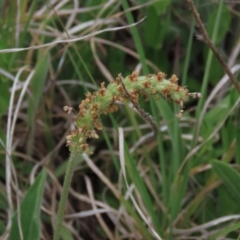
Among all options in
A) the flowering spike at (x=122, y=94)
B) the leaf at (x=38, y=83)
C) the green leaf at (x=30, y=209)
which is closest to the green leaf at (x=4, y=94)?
the leaf at (x=38, y=83)

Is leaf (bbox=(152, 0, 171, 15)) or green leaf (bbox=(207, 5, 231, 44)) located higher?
leaf (bbox=(152, 0, 171, 15))

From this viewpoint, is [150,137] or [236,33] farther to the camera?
[236,33]

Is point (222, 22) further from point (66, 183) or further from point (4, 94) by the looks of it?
point (66, 183)

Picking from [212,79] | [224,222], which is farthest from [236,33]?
[224,222]

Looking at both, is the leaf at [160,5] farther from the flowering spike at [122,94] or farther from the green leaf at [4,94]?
the flowering spike at [122,94]

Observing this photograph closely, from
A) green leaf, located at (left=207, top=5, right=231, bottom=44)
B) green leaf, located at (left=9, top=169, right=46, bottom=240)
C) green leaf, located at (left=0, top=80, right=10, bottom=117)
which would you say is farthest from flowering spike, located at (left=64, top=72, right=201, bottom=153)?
green leaf, located at (left=207, top=5, right=231, bottom=44)

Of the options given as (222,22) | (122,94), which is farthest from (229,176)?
(222,22)

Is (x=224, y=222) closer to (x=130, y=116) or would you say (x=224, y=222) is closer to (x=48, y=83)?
(x=130, y=116)

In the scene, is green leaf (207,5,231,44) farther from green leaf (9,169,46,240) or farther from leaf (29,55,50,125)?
green leaf (9,169,46,240)
